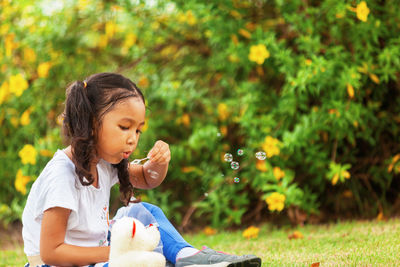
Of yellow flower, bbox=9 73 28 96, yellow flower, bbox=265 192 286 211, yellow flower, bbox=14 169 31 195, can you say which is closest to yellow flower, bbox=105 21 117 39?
yellow flower, bbox=9 73 28 96

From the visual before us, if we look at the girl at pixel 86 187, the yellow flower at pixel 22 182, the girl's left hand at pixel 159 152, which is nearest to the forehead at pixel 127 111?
the girl at pixel 86 187

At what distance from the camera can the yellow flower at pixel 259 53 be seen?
3070mm

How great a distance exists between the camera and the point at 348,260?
2004 mm

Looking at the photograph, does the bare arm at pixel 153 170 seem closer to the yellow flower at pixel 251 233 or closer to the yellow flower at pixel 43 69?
the yellow flower at pixel 251 233

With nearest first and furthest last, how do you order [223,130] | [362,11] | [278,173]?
[362,11] < [278,173] < [223,130]

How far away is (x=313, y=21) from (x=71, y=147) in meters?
1.83

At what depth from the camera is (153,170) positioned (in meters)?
2.08

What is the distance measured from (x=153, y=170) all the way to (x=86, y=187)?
333 mm

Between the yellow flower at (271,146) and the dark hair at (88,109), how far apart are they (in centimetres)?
131

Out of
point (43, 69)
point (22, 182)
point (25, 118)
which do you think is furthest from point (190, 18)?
point (22, 182)

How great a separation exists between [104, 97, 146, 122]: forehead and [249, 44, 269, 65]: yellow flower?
142cm

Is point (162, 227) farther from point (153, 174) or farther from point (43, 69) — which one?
point (43, 69)

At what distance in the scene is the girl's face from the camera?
1.76m

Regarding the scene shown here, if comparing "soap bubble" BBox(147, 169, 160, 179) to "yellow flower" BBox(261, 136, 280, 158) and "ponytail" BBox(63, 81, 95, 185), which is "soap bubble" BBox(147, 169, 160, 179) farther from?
"yellow flower" BBox(261, 136, 280, 158)
